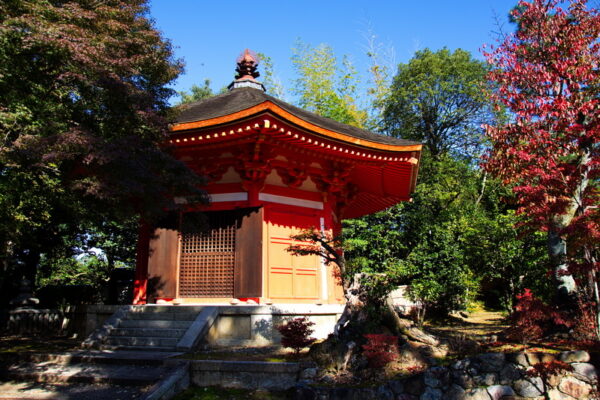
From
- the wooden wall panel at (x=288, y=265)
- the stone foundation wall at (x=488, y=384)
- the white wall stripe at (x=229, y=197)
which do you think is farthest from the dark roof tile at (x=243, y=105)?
the stone foundation wall at (x=488, y=384)

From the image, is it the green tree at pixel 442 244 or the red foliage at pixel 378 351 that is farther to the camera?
the green tree at pixel 442 244

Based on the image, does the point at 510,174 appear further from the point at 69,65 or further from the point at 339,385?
the point at 69,65

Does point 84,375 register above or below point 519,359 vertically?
below

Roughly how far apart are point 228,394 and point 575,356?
14.9ft

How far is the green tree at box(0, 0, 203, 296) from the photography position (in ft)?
18.8

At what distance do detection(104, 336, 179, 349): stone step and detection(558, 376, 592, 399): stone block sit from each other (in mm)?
6034

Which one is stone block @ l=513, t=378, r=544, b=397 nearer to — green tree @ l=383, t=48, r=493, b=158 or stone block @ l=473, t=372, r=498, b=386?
stone block @ l=473, t=372, r=498, b=386

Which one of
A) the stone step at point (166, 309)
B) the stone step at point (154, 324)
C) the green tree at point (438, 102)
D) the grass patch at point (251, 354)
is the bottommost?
the grass patch at point (251, 354)

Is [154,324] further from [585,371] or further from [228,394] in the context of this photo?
[585,371]

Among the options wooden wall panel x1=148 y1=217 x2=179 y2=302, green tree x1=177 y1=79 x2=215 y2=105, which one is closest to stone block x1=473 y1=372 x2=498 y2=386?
wooden wall panel x1=148 y1=217 x2=179 y2=302

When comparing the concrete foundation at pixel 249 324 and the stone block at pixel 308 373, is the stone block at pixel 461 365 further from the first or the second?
the concrete foundation at pixel 249 324

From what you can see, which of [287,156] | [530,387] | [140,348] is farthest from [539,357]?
[140,348]

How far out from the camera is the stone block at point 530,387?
5.34m

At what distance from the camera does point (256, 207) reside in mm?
9195
